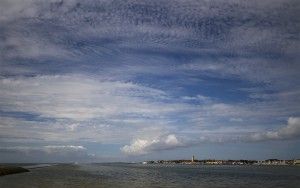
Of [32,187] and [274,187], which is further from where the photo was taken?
[274,187]

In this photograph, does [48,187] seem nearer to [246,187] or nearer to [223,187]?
[223,187]

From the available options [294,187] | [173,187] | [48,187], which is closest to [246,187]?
[294,187]

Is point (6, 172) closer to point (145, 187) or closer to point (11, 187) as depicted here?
point (11, 187)

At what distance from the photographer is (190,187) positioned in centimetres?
6359

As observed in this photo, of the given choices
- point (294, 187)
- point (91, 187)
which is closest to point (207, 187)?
point (294, 187)

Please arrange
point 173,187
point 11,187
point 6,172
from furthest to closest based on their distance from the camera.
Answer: point 6,172 → point 173,187 → point 11,187

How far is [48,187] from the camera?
59531 mm

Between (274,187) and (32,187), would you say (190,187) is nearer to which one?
(274,187)

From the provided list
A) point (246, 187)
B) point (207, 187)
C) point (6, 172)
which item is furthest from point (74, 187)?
point (6, 172)

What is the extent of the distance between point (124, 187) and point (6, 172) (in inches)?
2137

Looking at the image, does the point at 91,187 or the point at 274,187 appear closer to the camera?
the point at 91,187

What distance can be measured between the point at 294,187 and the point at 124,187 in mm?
29834

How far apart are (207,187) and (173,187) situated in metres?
5.99

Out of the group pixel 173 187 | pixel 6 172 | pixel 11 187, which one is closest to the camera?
pixel 11 187
